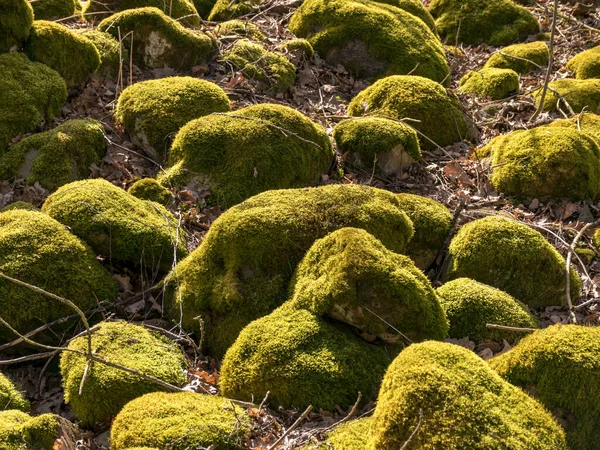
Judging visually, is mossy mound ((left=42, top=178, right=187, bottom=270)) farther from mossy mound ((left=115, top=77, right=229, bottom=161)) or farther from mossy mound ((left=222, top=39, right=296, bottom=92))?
mossy mound ((left=222, top=39, right=296, bottom=92))

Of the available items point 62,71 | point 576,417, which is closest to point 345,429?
point 576,417

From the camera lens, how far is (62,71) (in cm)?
852

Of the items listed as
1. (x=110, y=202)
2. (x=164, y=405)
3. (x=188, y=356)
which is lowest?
(x=188, y=356)

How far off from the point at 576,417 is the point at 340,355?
1.55 metres

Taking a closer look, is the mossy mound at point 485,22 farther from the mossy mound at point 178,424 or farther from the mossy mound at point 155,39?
the mossy mound at point 178,424

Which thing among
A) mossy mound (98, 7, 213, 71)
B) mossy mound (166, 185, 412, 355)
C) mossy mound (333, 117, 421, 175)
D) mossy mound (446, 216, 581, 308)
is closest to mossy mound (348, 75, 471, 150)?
mossy mound (333, 117, 421, 175)

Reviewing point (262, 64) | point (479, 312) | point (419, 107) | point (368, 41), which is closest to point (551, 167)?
point (419, 107)

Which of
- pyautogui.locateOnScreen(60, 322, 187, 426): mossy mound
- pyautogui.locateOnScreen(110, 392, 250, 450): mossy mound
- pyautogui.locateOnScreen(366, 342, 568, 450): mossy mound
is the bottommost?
pyautogui.locateOnScreen(60, 322, 187, 426): mossy mound

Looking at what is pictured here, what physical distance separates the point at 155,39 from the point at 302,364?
6.17 meters

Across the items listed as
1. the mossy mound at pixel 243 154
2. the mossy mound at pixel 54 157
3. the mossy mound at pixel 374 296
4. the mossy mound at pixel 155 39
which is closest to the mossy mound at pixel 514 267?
the mossy mound at pixel 374 296

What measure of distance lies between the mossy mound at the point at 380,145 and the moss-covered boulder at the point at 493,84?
2417 millimetres

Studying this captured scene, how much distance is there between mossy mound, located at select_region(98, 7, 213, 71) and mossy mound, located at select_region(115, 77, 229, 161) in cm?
119

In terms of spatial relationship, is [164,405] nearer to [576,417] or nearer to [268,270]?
[268,270]

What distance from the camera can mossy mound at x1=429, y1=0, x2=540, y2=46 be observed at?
12.1 m
